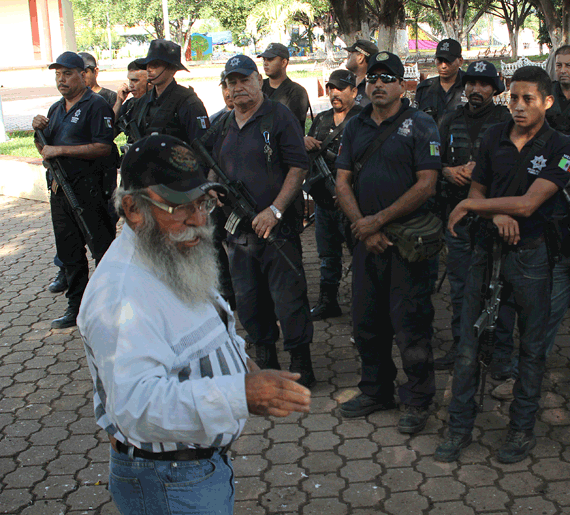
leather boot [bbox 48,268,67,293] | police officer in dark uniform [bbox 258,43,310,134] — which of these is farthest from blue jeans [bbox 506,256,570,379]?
leather boot [bbox 48,268,67,293]

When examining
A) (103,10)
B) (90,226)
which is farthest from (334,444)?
(103,10)

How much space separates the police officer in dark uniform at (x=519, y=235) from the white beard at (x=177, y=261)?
6.51 ft

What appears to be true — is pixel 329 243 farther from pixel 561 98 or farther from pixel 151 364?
pixel 151 364

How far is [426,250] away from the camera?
12.2 feet

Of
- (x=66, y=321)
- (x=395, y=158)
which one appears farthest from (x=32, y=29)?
(x=395, y=158)

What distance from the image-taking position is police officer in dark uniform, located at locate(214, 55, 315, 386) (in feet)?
14.0

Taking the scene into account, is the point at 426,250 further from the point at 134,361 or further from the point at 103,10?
the point at 103,10

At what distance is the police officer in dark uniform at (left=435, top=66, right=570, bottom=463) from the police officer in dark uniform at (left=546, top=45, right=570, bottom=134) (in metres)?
1.29

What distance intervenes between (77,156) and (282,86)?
215cm

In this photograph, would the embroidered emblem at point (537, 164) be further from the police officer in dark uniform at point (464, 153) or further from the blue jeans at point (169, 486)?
the blue jeans at point (169, 486)

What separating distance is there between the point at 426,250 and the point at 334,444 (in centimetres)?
127

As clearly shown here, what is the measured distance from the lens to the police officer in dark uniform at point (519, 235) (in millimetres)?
3410

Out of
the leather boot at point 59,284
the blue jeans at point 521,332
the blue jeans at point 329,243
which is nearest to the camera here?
the blue jeans at point 521,332

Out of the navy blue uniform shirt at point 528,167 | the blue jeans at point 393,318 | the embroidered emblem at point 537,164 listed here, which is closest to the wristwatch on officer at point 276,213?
the blue jeans at point 393,318
